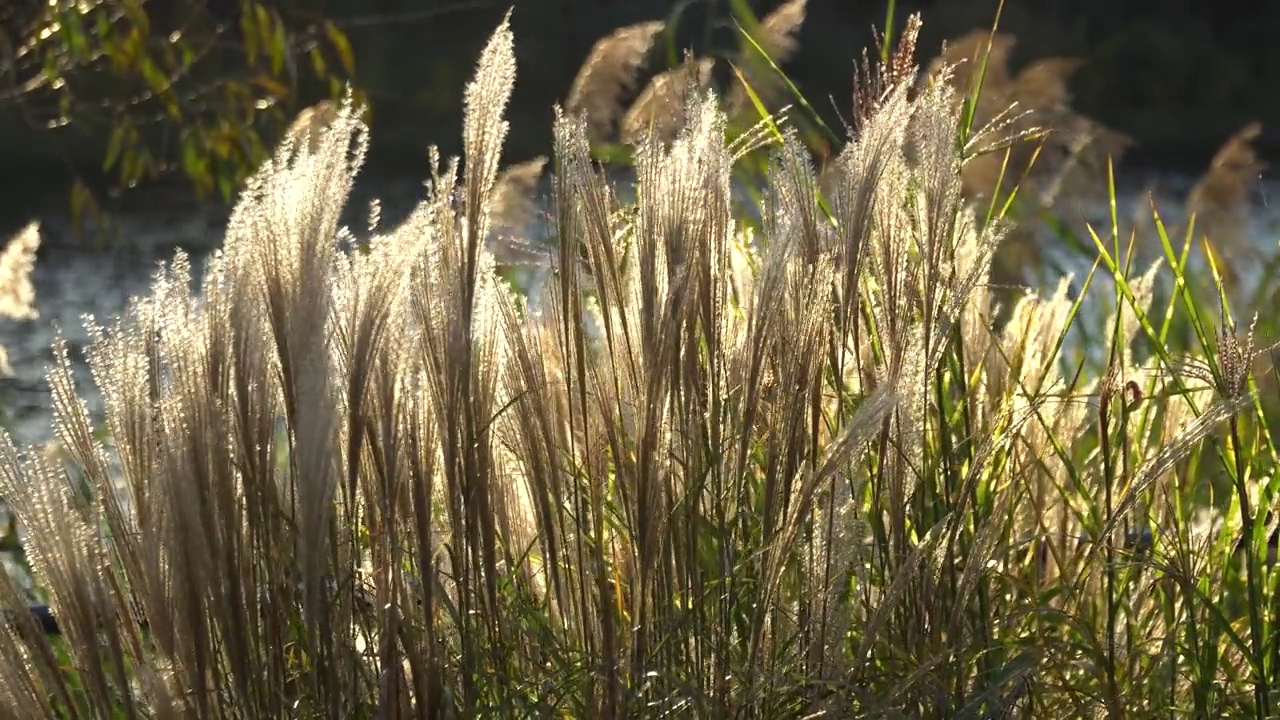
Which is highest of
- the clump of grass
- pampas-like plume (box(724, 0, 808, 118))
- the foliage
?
the foliage

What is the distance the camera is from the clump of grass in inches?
57.9

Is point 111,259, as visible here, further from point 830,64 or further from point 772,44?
point 772,44

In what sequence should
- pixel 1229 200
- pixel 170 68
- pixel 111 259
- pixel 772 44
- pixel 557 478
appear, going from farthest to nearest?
1. pixel 111 259
2. pixel 170 68
3. pixel 1229 200
4. pixel 772 44
5. pixel 557 478

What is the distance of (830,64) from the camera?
Result: 16.9 meters

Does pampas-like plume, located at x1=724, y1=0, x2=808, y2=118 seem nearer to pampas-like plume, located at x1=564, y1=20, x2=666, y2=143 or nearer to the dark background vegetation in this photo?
pampas-like plume, located at x1=564, y1=20, x2=666, y2=143

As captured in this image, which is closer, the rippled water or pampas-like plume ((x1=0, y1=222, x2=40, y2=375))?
pampas-like plume ((x1=0, y1=222, x2=40, y2=375))

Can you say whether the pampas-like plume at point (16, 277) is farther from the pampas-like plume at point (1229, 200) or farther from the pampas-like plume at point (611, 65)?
the pampas-like plume at point (1229, 200)

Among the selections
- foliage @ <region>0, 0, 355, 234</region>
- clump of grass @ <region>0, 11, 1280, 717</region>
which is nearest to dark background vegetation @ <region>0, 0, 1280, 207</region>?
A: foliage @ <region>0, 0, 355, 234</region>

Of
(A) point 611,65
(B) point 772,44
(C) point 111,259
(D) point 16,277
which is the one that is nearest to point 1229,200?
(B) point 772,44

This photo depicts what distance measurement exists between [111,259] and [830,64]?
8.26 metres

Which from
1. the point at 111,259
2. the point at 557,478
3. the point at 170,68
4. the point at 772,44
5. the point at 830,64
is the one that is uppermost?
the point at 830,64

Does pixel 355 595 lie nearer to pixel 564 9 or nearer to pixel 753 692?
pixel 753 692

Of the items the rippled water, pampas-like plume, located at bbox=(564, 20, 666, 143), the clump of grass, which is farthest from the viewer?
the rippled water

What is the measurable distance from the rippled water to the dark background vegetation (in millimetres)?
1335
